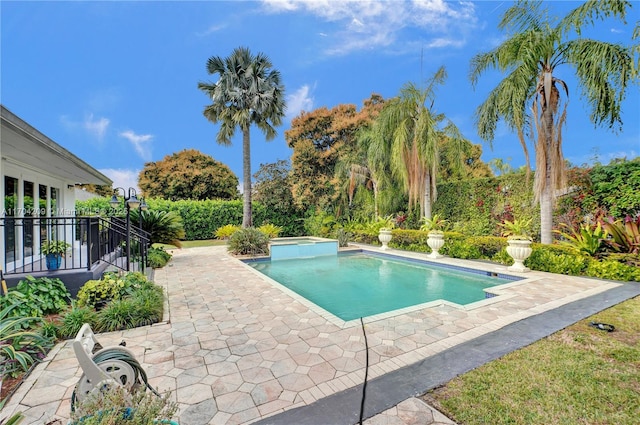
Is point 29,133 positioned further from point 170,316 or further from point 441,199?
point 441,199

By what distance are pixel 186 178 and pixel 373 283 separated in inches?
904

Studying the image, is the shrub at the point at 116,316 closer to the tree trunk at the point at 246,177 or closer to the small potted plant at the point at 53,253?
the small potted plant at the point at 53,253

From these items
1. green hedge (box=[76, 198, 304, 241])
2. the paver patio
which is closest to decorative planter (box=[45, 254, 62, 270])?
the paver patio

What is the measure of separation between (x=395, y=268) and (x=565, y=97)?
286 inches

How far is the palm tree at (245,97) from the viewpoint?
1455 cm

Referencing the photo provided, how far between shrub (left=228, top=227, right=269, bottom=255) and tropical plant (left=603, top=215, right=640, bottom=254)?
10982 millimetres

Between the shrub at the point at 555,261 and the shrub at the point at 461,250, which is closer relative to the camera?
the shrub at the point at 555,261

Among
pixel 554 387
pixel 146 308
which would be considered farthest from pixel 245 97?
pixel 554 387

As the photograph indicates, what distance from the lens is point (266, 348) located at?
11.7ft

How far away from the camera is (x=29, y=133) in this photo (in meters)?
3.47

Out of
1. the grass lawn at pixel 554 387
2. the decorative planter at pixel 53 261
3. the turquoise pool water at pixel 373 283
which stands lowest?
the turquoise pool water at pixel 373 283

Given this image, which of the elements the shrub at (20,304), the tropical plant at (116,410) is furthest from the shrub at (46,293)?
the tropical plant at (116,410)

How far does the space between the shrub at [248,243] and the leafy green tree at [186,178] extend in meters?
15.9

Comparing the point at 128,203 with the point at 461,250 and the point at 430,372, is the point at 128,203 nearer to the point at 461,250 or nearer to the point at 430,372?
the point at 430,372
